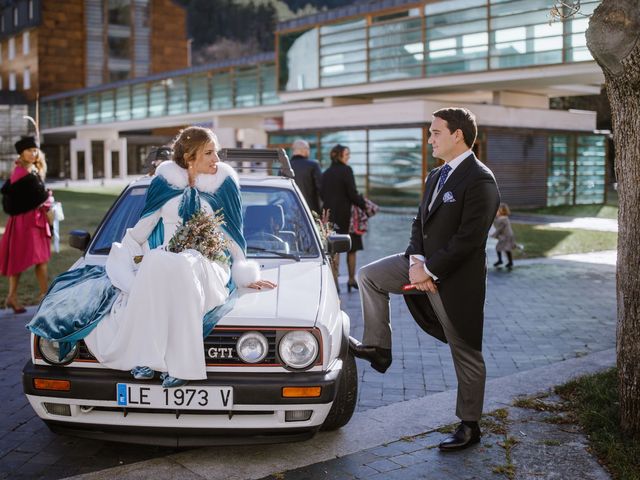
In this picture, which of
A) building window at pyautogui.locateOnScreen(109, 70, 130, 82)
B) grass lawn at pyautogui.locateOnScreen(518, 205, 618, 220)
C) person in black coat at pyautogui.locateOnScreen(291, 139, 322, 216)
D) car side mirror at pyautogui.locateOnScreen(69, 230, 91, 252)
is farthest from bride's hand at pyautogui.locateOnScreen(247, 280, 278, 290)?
building window at pyautogui.locateOnScreen(109, 70, 130, 82)

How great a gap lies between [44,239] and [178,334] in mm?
5363

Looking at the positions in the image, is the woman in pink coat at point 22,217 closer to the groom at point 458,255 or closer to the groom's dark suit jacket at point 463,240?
the groom at point 458,255

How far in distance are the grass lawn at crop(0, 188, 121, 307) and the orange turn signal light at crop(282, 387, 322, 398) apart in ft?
20.9

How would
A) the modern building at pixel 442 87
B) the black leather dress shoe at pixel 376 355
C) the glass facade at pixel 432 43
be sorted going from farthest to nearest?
1. the modern building at pixel 442 87
2. the glass facade at pixel 432 43
3. the black leather dress shoe at pixel 376 355

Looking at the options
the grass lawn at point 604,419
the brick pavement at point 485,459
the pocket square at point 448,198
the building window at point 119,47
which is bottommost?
the brick pavement at point 485,459

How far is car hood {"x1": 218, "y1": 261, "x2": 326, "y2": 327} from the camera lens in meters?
4.21

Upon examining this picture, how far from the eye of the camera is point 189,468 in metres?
4.29

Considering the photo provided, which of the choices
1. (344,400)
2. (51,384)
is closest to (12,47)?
(51,384)

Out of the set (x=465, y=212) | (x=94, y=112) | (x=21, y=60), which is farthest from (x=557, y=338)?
(x=21, y=60)

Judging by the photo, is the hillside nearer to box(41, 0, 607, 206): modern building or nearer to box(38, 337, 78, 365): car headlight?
box(41, 0, 607, 206): modern building

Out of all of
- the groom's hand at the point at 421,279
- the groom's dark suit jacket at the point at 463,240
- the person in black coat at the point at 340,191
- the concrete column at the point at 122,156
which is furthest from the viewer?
the concrete column at the point at 122,156

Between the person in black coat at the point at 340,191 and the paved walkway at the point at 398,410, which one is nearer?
the paved walkway at the point at 398,410

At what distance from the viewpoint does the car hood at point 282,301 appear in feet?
13.8

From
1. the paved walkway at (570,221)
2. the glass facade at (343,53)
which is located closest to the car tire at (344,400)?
the paved walkway at (570,221)
